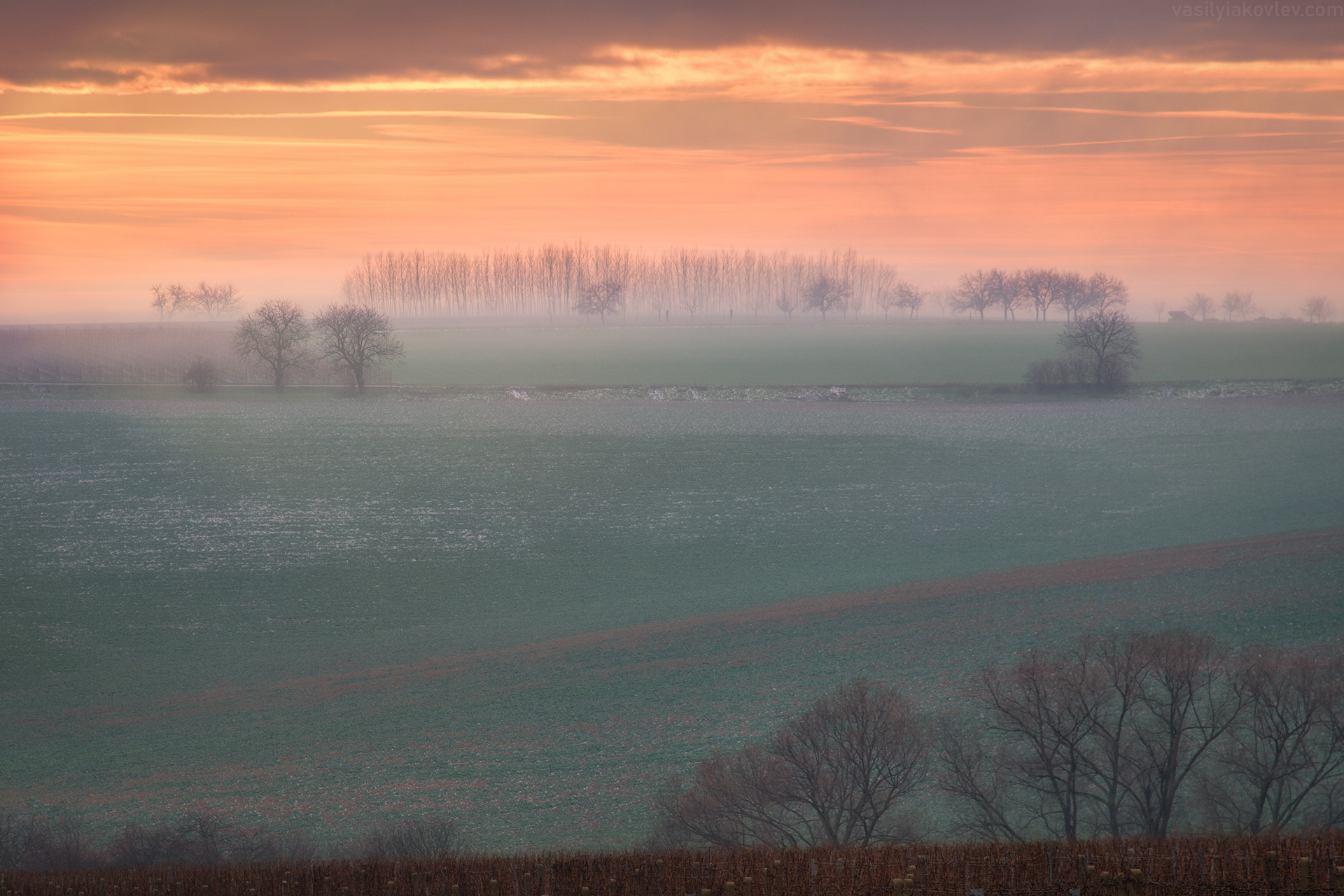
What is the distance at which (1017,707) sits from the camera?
79.3 feet

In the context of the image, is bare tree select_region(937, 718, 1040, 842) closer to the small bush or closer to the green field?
the green field

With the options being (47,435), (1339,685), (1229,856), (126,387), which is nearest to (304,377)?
(126,387)

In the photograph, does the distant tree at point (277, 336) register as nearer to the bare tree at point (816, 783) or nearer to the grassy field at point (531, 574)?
the grassy field at point (531, 574)

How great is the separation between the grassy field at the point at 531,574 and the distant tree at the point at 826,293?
274 ft

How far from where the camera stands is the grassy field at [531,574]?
2562 centimetres

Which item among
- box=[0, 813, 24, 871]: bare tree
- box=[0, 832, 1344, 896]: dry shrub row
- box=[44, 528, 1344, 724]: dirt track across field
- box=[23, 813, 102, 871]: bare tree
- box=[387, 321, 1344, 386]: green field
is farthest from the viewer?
box=[387, 321, 1344, 386]: green field

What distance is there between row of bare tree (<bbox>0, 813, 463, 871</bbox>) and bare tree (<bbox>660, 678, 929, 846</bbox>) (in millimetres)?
5872

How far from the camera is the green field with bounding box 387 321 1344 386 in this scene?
88938mm

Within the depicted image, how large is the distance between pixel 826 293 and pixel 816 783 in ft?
468

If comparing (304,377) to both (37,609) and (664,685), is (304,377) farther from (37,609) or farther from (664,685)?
(664,685)

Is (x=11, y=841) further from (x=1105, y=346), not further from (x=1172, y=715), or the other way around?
(x=1105, y=346)

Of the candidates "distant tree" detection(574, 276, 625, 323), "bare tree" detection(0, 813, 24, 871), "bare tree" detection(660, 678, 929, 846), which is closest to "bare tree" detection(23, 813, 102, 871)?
"bare tree" detection(0, 813, 24, 871)

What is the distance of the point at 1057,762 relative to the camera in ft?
79.8

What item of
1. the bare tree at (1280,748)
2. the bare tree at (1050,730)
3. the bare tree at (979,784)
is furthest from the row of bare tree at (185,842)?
the bare tree at (1280,748)
